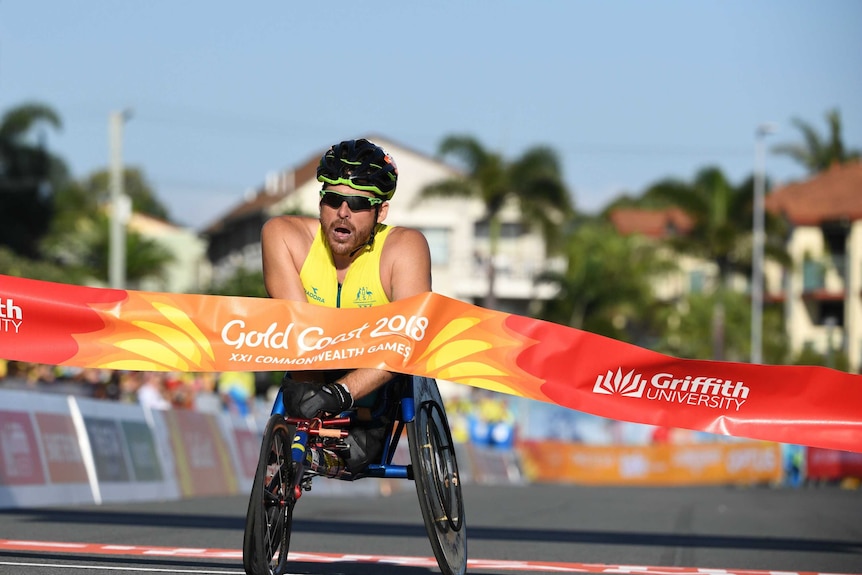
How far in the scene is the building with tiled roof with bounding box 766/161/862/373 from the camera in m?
71.9

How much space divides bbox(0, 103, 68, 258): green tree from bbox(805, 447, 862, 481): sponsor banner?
38.0 m

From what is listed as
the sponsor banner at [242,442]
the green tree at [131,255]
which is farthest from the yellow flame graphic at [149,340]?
the green tree at [131,255]

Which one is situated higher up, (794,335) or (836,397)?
(836,397)

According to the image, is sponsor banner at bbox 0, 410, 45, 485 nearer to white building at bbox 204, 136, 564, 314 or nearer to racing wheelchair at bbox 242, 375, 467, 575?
racing wheelchair at bbox 242, 375, 467, 575

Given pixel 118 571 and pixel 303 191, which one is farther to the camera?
pixel 303 191

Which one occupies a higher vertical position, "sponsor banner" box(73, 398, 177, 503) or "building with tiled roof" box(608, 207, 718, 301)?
"sponsor banner" box(73, 398, 177, 503)

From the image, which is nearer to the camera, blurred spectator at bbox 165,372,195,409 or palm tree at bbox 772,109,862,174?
blurred spectator at bbox 165,372,195,409

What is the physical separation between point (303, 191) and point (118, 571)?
68.3 metres

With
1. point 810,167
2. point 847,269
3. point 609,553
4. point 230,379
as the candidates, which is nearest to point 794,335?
point 847,269

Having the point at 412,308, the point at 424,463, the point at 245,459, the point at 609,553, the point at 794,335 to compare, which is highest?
the point at 412,308

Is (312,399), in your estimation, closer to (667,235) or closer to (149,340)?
(149,340)

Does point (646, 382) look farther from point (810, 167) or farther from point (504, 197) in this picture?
point (810, 167)

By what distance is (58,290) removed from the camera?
6.96 meters

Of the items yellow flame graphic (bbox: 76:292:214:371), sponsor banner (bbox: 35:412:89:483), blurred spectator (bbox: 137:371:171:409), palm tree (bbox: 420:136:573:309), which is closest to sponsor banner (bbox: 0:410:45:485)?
sponsor banner (bbox: 35:412:89:483)
